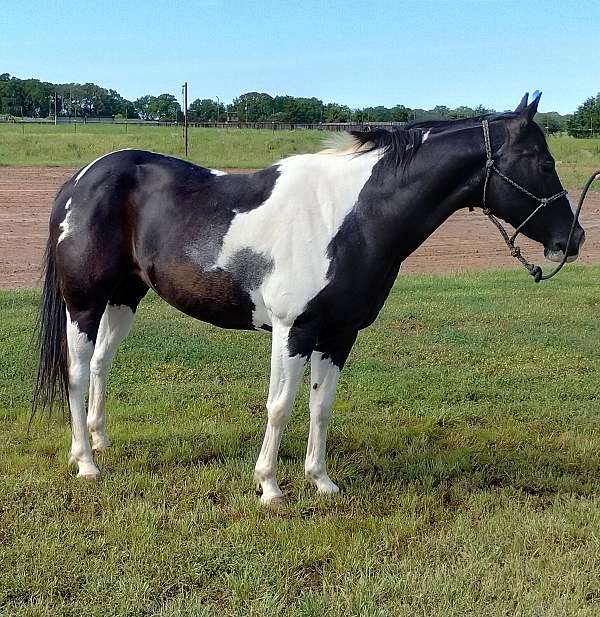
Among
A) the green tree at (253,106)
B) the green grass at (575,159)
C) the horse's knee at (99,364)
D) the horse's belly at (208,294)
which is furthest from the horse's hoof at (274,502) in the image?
the green tree at (253,106)

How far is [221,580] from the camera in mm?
3242

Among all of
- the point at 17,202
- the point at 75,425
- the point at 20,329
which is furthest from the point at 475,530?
the point at 17,202

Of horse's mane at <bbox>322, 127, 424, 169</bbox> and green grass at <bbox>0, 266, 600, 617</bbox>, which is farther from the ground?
horse's mane at <bbox>322, 127, 424, 169</bbox>

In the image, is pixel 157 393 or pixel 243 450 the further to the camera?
pixel 157 393

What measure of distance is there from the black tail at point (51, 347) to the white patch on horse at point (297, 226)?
1.26 metres

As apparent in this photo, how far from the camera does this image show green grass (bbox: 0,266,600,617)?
124 inches

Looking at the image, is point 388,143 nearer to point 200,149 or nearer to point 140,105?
point 200,149

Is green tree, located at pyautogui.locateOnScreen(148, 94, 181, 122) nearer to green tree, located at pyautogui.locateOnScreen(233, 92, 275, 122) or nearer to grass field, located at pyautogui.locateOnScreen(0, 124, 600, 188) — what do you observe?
green tree, located at pyautogui.locateOnScreen(233, 92, 275, 122)

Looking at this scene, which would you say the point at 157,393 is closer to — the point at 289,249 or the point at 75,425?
the point at 75,425

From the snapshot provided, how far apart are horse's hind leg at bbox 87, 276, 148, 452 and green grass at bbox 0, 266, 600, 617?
0.20 m

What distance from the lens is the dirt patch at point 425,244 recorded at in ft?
37.9

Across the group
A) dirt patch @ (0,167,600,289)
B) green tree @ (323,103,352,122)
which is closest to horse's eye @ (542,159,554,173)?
dirt patch @ (0,167,600,289)

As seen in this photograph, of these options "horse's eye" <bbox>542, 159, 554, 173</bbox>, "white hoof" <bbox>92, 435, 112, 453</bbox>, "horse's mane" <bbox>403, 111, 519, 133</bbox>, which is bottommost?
"white hoof" <bbox>92, 435, 112, 453</bbox>

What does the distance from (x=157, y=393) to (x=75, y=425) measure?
1.47 m
